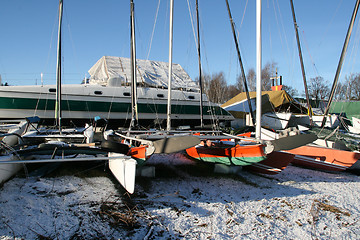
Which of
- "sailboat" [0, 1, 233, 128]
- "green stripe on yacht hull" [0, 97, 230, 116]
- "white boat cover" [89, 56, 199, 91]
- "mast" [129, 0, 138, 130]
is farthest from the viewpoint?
"white boat cover" [89, 56, 199, 91]

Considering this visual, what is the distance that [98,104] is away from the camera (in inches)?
587

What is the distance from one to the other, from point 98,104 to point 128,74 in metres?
3.45

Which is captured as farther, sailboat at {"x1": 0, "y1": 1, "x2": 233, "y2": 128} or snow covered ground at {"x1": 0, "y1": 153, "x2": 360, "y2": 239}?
sailboat at {"x1": 0, "y1": 1, "x2": 233, "y2": 128}

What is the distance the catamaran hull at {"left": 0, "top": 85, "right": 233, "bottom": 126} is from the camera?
13.4m

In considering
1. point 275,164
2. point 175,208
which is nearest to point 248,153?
point 275,164

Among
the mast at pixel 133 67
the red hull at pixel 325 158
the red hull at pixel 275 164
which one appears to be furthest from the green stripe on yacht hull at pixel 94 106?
the red hull at pixel 275 164

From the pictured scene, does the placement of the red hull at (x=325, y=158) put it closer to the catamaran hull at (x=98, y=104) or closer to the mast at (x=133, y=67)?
the catamaran hull at (x=98, y=104)

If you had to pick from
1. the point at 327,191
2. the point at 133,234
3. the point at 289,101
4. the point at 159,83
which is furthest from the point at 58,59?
the point at 289,101

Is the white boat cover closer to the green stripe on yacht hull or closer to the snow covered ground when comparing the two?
the green stripe on yacht hull

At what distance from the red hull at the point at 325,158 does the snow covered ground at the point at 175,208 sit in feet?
3.81

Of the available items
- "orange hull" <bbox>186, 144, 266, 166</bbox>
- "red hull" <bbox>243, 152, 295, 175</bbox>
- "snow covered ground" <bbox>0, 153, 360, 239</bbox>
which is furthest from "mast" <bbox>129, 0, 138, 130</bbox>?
"red hull" <bbox>243, 152, 295, 175</bbox>

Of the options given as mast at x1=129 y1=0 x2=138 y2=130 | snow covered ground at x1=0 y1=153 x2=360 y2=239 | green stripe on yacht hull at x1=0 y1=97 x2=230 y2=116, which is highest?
mast at x1=129 y1=0 x2=138 y2=130

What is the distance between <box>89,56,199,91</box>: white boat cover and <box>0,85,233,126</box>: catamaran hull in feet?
2.37

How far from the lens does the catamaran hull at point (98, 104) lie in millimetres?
13398
